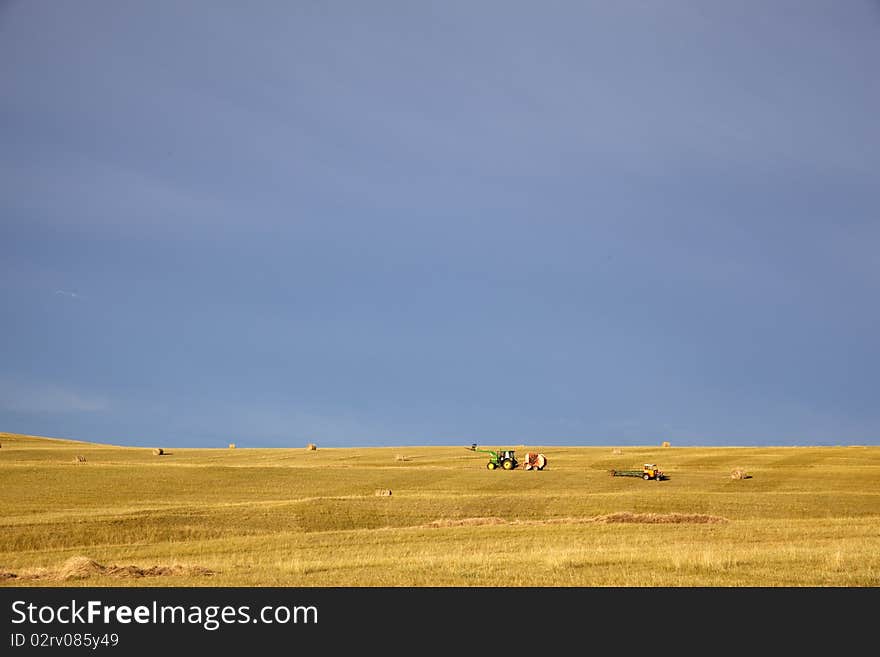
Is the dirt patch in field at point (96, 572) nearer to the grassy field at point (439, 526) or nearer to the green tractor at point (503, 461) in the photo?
the grassy field at point (439, 526)

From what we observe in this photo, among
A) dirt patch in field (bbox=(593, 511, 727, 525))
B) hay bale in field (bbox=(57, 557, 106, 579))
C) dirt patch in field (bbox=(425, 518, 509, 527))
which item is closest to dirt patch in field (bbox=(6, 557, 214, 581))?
hay bale in field (bbox=(57, 557, 106, 579))

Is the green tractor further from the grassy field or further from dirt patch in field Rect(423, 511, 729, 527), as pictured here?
dirt patch in field Rect(423, 511, 729, 527)

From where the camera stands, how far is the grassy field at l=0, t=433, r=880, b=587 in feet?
74.4

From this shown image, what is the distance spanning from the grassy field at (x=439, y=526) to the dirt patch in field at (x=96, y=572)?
2.4 inches

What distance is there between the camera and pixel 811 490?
56.8 meters

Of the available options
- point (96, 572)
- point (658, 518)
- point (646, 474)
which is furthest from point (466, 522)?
point (646, 474)

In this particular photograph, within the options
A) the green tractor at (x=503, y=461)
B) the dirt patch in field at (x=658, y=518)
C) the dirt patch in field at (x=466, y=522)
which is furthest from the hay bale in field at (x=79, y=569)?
the green tractor at (x=503, y=461)

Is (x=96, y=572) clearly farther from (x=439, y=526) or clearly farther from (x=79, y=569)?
(x=439, y=526)

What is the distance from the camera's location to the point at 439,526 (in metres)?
38.8

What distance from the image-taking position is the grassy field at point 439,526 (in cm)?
2267

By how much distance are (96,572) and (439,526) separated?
18422 mm
